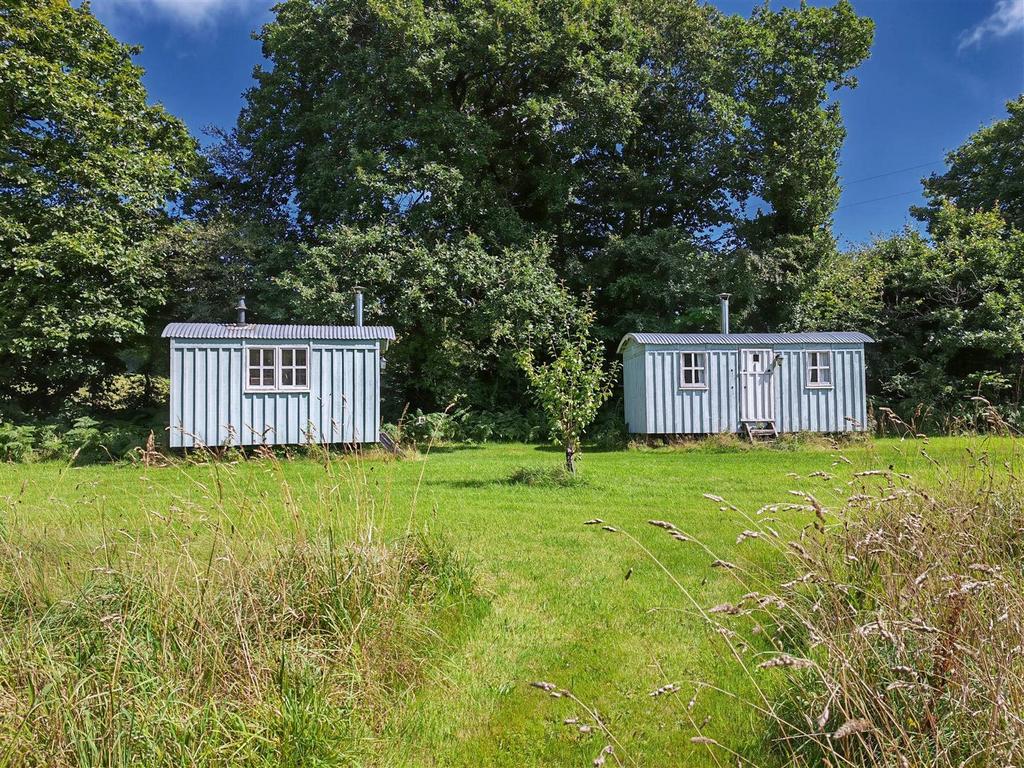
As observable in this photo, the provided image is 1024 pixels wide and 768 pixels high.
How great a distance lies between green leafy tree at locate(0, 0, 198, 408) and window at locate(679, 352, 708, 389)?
40.9 ft

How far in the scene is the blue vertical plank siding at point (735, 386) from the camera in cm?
1251

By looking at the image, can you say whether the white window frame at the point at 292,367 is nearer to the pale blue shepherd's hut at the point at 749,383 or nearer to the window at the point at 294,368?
the window at the point at 294,368

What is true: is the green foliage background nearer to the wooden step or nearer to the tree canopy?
the tree canopy

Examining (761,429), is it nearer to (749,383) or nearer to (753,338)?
(749,383)

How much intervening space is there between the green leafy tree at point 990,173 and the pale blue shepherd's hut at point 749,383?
899 centimetres

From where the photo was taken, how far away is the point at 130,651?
2.04 meters

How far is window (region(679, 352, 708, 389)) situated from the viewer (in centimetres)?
1262

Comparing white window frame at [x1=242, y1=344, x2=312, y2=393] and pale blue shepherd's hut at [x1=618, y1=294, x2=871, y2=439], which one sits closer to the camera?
white window frame at [x1=242, y1=344, x2=312, y2=393]

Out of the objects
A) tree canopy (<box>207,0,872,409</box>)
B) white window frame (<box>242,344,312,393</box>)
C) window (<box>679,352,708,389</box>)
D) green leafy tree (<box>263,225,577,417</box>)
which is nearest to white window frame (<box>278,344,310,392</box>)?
white window frame (<box>242,344,312,393</box>)

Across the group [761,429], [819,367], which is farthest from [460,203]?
[819,367]

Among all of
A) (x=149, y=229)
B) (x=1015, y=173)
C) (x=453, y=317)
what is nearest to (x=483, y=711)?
(x=453, y=317)

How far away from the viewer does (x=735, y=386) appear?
12.7 metres

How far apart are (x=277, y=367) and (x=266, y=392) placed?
515 millimetres

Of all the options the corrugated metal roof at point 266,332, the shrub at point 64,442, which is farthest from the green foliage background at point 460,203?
the corrugated metal roof at point 266,332
